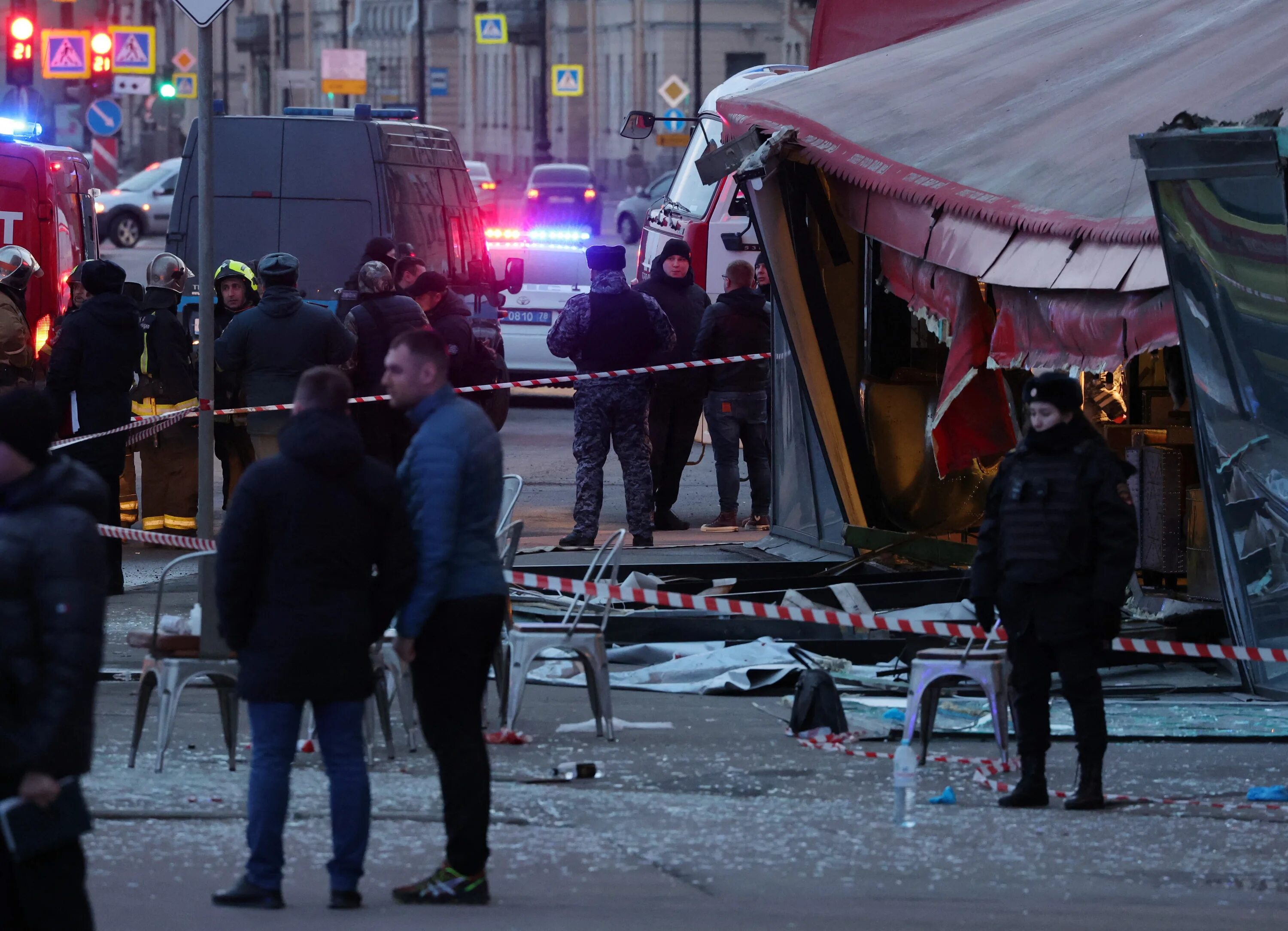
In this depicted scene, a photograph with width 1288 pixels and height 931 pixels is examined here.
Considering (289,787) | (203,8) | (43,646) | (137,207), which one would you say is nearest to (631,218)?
(137,207)

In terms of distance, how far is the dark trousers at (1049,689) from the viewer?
737 centimetres

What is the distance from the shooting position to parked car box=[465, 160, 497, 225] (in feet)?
121

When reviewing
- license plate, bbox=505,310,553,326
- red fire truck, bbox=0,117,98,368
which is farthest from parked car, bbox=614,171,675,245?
red fire truck, bbox=0,117,98,368

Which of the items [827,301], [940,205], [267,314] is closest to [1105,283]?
[940,205]

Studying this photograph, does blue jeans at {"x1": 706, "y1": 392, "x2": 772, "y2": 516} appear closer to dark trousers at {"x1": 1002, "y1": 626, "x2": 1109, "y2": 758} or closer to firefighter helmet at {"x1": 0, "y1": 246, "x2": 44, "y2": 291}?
firefighter helmet at {"x1": 0, "y1": 246, "x2": 44, "y2": 291}

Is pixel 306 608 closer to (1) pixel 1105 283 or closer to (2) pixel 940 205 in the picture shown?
(1) pixel 1105 283

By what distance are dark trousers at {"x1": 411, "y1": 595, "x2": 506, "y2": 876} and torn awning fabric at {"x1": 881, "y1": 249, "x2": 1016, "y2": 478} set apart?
17.1 feet

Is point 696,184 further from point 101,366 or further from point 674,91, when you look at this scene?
point 674,91

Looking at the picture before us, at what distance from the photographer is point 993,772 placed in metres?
8.03

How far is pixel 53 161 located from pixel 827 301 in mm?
5799

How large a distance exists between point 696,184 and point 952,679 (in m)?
12.8

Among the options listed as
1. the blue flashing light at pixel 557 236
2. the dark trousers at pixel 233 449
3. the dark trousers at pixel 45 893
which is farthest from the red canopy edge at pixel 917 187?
the blue flashing light at pixel 557 236

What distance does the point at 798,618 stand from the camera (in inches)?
376

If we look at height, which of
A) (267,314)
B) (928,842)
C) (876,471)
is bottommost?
(928,842)
